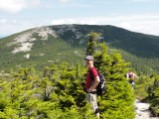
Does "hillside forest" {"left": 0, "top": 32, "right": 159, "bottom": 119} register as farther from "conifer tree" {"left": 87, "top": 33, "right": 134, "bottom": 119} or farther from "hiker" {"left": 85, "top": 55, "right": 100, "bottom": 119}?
"hiker" {"left": 85, "top": 55, "right": 100, "bottom": 119}

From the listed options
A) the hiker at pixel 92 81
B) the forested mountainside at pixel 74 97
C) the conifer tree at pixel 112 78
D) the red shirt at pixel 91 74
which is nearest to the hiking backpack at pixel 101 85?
the hiker at pixel 92 81

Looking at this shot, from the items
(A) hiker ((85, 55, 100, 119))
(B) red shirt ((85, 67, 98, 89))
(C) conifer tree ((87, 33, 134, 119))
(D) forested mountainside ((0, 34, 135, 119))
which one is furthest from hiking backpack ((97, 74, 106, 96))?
(C) conifer tree ((87, 33, 134, 119))

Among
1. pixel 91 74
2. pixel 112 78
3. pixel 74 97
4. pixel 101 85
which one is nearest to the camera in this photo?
pixel 91 74

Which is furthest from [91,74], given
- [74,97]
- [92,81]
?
[74,97]

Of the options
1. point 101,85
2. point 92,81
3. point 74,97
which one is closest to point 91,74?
point 92,81

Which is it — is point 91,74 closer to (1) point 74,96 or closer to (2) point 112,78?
(1) point 74,96

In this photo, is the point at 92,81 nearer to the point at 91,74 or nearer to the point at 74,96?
the point at 91,74

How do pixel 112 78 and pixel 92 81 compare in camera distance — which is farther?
pixel 112 78

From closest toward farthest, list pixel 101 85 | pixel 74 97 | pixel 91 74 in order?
pixel 91 74, pixel 101 85, pixel 74 97

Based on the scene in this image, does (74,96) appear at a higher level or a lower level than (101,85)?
lower

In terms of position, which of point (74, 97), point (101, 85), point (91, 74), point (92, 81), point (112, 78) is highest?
point (91, 74)

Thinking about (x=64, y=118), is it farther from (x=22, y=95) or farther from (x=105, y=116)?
(x=105, y=116)

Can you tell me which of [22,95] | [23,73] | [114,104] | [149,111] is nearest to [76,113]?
[22,95]

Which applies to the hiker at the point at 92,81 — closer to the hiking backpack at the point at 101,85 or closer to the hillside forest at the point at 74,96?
the hiking backpack at the point at 101,85
